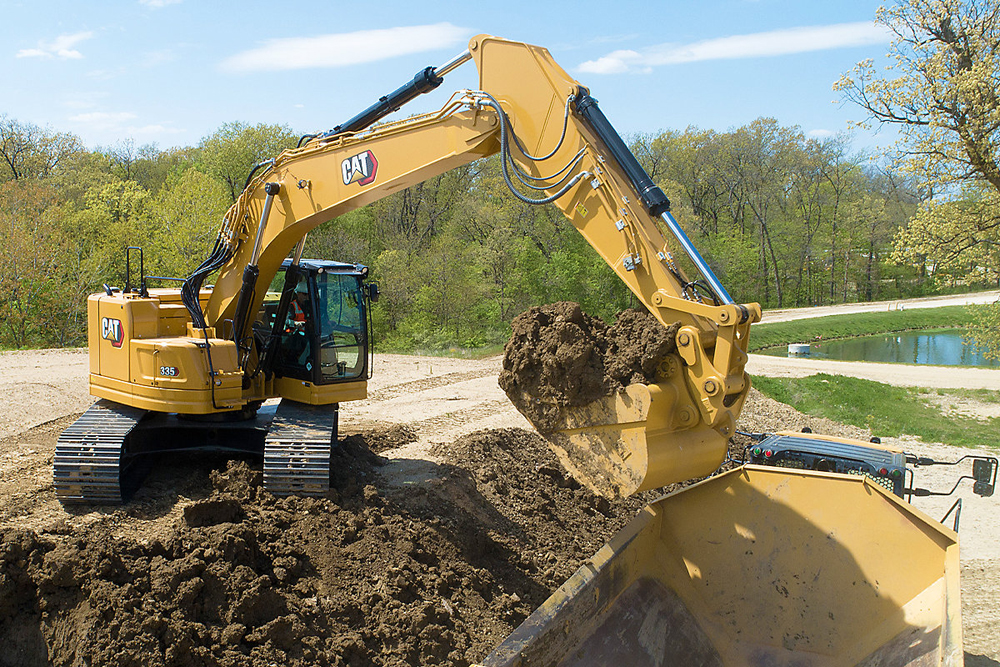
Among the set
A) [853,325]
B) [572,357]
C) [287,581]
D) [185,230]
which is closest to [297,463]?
[287,581]

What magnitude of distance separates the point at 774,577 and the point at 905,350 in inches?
1145

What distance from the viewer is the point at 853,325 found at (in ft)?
115

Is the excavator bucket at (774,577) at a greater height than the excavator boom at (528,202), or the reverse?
the excavator boom at (528,202)

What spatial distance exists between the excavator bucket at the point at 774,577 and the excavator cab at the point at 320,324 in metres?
3.62

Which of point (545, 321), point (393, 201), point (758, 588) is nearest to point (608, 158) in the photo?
point (545, 321)

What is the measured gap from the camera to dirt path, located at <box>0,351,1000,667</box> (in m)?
5.70

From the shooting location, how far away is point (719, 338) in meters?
4.41

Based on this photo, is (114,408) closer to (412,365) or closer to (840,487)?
(840,487)

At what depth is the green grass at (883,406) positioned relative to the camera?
42.0 feet

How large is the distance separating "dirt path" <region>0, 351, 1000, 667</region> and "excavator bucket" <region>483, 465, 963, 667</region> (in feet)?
3.78

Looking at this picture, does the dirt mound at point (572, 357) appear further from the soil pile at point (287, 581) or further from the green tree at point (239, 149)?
the green tree at point (239, 149)

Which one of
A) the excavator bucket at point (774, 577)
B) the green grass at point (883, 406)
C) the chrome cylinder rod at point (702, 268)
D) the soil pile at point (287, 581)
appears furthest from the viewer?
the green grass at point (883, 406)

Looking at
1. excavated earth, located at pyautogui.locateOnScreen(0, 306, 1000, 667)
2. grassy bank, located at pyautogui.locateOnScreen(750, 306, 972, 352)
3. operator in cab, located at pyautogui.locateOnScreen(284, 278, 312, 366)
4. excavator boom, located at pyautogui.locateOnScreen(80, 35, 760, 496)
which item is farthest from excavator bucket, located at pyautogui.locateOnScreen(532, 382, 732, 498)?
grassy bank, located at pyautogui.locateOnScreen(750, 306, 972, 352)

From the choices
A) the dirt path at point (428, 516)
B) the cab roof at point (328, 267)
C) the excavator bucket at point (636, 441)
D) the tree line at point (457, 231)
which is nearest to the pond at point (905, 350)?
the tree line at point (457, 231)
